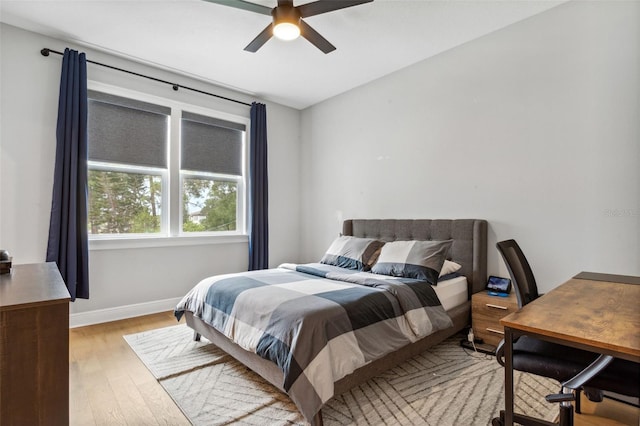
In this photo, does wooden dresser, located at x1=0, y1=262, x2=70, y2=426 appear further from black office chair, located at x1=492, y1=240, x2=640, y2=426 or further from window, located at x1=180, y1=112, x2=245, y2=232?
window, located at x1=180, y1=112, x2=245, y2=232

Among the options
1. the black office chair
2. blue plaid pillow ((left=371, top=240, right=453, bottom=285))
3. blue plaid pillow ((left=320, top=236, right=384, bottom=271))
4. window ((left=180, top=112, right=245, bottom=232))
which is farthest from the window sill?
the black office chair

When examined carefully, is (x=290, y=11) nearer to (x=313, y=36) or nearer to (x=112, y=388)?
(x=313, y=36)

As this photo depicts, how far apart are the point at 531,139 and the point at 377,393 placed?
7.90ft

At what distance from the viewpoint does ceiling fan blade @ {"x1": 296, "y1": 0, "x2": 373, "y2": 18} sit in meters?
2.20

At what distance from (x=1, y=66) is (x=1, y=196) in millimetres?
1167

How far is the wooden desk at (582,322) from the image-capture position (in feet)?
3.30

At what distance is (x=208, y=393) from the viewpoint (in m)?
2.03

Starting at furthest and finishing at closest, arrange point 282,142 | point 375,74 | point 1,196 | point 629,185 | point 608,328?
point 282,142 → point 375,74 → point 1,196 → point 629,185 → point 608,328

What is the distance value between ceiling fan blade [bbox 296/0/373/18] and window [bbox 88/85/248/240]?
2248mm

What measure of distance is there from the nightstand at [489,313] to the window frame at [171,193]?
9.76 ft

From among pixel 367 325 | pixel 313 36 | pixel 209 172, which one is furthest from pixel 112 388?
pixel 313 36

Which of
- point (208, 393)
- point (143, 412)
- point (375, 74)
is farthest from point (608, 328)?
point (375, 74)

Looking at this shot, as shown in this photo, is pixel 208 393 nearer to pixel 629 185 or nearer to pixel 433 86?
pixel 629 185

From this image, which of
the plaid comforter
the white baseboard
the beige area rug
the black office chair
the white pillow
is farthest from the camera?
the white baseboard
